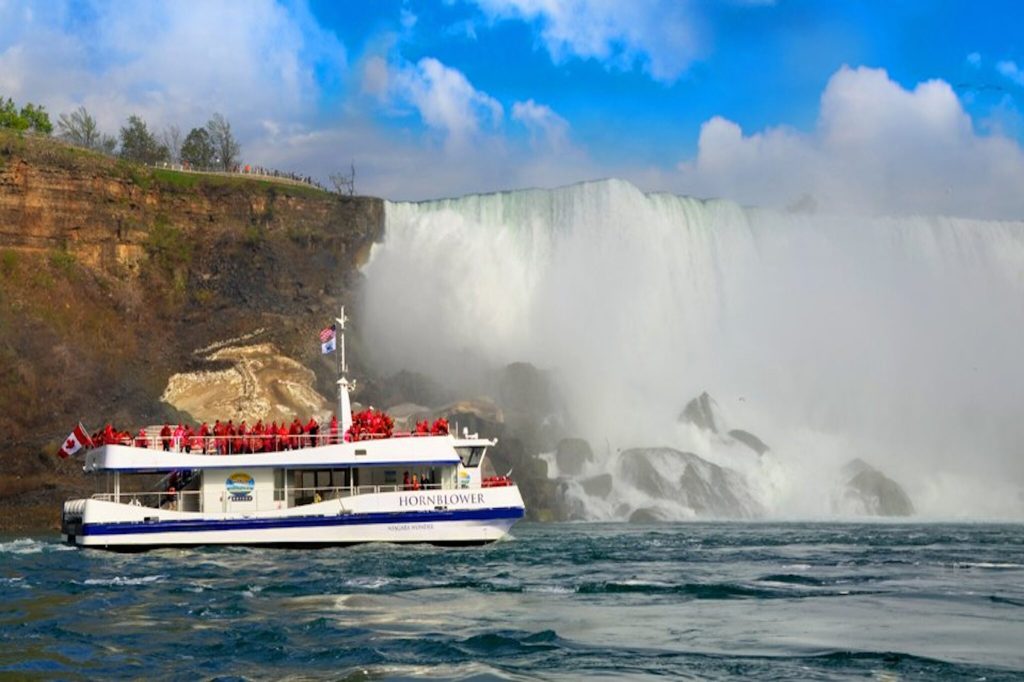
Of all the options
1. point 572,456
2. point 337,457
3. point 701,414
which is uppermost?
point 701,414

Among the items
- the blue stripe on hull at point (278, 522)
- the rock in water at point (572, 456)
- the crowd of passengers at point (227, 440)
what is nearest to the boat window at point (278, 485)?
the crowd of passengers at point (227, 440)

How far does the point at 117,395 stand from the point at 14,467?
Result: 709 cm

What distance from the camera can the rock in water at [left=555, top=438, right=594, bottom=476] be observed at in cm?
6825

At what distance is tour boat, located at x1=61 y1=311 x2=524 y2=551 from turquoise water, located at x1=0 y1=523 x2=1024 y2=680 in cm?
104

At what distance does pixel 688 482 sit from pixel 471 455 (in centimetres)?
2501

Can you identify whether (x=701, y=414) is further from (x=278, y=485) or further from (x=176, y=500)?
(x=176, y=500)

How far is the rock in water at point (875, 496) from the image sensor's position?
6681 cm

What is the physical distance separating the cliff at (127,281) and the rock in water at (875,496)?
92.4 feet

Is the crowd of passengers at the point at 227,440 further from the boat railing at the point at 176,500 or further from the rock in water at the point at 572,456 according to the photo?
the rock in water at the point at 572,456

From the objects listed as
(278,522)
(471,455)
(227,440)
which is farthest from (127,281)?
(471,455)

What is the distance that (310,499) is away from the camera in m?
42.8

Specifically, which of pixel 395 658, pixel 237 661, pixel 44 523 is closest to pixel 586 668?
pixel 395 658

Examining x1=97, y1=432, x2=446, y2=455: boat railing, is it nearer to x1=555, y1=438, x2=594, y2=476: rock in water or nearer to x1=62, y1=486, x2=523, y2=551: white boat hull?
x1=62, y1=486, x2=523, y2=551: white boat hull

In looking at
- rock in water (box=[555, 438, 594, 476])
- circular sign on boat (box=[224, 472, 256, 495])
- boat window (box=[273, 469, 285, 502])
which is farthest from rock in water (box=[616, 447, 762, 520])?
circular sign on boat (box=[224, 472, 256, 495])
